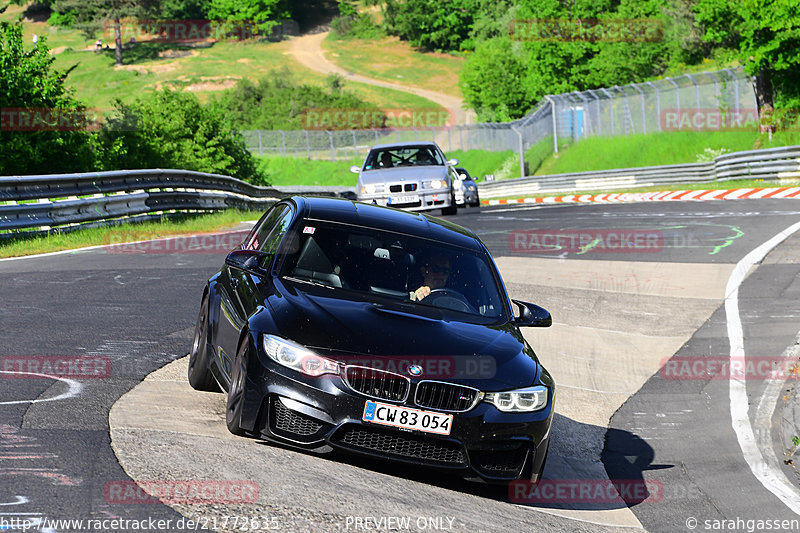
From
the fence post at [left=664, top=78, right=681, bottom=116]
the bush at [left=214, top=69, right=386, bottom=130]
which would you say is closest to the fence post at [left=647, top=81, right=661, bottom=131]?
the fence post at [left=664, top=78, right=681, bottom=116]

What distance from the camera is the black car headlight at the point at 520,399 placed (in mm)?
6068

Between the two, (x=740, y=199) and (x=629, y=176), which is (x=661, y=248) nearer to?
(x=740, y=199)

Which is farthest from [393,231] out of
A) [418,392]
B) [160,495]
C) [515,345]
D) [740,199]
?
[740,199]

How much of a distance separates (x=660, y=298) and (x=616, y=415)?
15.2 ft

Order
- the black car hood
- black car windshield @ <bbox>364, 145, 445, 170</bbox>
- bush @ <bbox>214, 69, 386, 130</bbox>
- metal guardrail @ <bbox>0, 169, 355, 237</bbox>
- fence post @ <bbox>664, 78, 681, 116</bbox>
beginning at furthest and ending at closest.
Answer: bush @ <bbox>214, 69, 386, 130</bbox>
fence post @ <bbox>664, 78, 681, 116</bbox>
black car windshield @ <bbox>364, 145, 445, 170</bbox>
metal guardrail @ <bbox>0, 169, 355, 237</bbox>
the black car hood

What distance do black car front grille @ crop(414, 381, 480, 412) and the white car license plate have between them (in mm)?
62

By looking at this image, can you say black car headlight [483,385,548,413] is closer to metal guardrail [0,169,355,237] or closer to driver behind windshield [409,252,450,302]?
driver behind windshield [409,252,450,302]

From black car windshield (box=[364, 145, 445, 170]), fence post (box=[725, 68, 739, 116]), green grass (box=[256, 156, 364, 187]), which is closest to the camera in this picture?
black car windshield (box=[364, 145, 445, 170])

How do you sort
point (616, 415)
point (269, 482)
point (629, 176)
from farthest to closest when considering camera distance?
point (629, 176) → point (616, 415) → point (269, 482)

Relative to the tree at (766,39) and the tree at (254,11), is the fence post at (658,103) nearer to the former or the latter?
the tree at (766,39)

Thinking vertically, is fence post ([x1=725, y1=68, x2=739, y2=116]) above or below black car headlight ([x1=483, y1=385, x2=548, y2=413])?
below

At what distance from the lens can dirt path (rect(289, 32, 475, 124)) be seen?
11301cm

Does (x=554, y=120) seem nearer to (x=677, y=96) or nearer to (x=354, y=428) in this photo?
(x=677, y=96)

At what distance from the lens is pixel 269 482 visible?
17.8 ft
